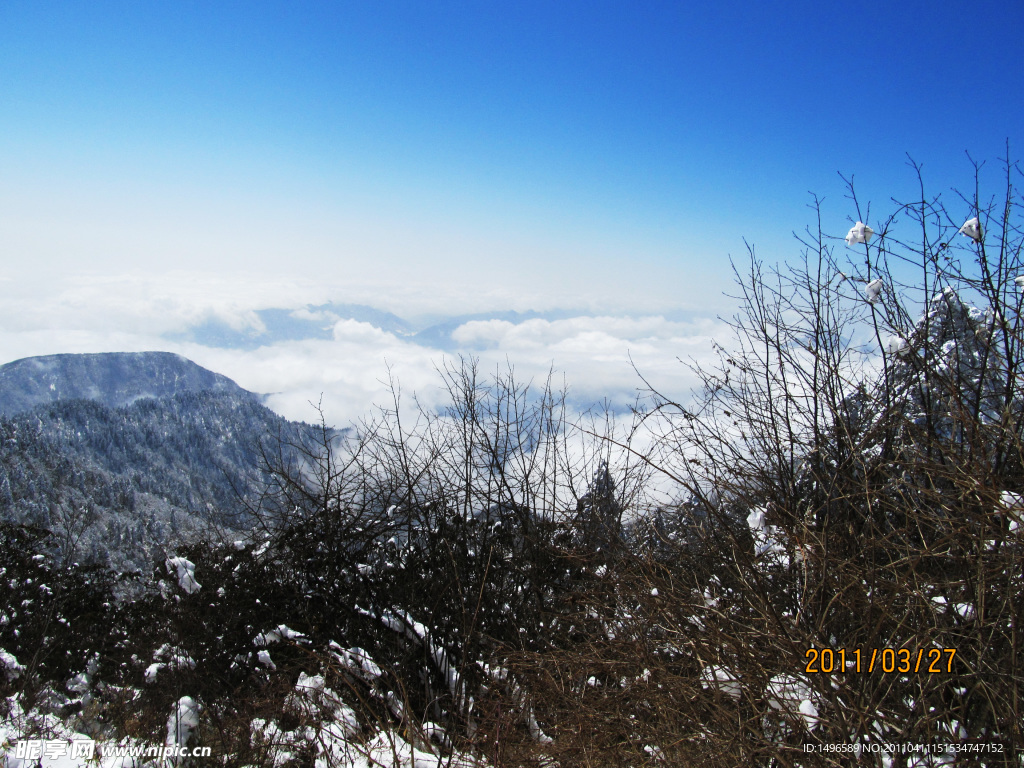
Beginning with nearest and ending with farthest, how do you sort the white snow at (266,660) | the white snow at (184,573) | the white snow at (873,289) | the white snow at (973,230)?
the white snow at (973,230) → the white snow at (873,289) → the white snow at (266,660) → the white snow at (184,573)

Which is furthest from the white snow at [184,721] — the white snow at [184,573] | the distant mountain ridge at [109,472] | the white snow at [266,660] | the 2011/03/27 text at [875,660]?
the distant mountain ridge at [109,472]

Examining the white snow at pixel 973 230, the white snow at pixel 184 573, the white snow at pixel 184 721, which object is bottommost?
the white snow at pixel 184 573

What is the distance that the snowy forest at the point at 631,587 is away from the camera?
2764 mm

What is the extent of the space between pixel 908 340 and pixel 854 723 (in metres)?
3.83

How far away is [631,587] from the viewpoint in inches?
173

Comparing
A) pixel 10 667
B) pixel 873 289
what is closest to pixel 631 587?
pixel 873 289

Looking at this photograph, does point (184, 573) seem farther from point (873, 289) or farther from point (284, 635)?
point (873, 289)

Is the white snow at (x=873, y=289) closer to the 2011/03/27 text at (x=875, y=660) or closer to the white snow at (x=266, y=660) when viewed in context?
the 2011/03/27 text at (x=875, y=660)

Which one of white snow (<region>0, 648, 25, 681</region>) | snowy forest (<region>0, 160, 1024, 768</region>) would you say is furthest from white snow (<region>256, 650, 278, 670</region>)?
white snow (<region>0, 648, 25, 681</region>)

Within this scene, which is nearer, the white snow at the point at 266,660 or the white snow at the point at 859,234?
the white snow at the point at 859,234

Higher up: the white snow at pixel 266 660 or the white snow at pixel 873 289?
the white snow at pixel 873 289

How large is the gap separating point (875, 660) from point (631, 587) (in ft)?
5.95

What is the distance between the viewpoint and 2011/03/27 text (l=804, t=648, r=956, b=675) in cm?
270

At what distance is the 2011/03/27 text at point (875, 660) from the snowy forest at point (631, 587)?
19 millimetres
